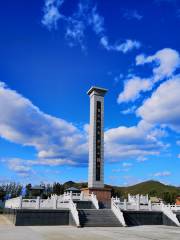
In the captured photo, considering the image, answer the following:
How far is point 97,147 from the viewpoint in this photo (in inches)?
1515

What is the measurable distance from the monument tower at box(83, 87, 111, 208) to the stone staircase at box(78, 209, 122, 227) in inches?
381

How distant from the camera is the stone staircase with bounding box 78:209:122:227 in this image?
23.3 meters

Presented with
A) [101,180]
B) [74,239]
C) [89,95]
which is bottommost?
[74,239]

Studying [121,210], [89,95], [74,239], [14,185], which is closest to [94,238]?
Answer: [74,239]

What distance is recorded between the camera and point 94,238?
1552 cm

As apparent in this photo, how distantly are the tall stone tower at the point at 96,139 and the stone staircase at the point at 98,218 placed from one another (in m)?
11.5

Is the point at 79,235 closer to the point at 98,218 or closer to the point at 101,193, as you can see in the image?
the point at 98,218

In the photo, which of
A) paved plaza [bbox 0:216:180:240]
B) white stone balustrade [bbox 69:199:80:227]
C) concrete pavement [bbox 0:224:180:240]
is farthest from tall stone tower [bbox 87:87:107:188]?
concrete pavement [bbox 0:224:180:240]

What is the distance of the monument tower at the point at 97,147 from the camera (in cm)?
3616

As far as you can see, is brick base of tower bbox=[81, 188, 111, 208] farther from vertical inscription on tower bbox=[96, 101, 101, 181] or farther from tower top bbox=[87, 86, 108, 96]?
tower top bbox=[87, 86, 108, 96]

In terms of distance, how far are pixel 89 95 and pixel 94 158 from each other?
888 cm

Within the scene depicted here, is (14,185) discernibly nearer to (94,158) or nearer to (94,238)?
(94,158)

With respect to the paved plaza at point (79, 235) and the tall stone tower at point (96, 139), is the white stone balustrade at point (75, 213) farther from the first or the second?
the tall stone tower at point (96, 139)

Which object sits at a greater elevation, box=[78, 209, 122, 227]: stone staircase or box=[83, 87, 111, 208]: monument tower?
box=[83, 87, 111, 208]: monument tower
